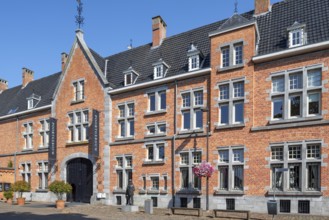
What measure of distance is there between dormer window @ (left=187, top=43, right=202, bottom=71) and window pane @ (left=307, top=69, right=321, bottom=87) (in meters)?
7.49

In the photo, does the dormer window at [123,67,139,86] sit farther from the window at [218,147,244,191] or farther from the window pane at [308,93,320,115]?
the window pane at [308,93,320,115]

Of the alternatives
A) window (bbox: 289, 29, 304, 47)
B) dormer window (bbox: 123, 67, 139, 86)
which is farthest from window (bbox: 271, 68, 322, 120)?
dormer window (bbox: 123, 67, 139, 86)

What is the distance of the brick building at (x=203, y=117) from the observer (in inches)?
779

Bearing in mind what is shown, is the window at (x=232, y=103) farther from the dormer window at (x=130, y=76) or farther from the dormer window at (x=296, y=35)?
the dormer window at (x=130, y=76)

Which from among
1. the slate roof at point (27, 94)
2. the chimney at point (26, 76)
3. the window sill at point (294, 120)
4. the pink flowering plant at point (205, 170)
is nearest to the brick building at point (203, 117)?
the window sill at point (294, 120)

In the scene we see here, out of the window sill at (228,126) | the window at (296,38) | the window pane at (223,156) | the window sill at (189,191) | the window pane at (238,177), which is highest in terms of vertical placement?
the window at (296,38)

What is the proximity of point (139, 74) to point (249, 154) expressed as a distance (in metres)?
11.6

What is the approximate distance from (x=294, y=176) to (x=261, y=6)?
1229 centimetres

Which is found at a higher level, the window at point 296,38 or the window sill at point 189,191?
the window at point 296,38

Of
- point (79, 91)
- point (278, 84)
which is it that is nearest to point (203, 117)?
point (278, 84)

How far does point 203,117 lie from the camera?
2364 centimetres

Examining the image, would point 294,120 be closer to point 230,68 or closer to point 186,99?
point 230,68

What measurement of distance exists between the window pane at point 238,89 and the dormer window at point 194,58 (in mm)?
3387

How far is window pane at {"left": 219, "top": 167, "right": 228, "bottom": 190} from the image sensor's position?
22.3 m
